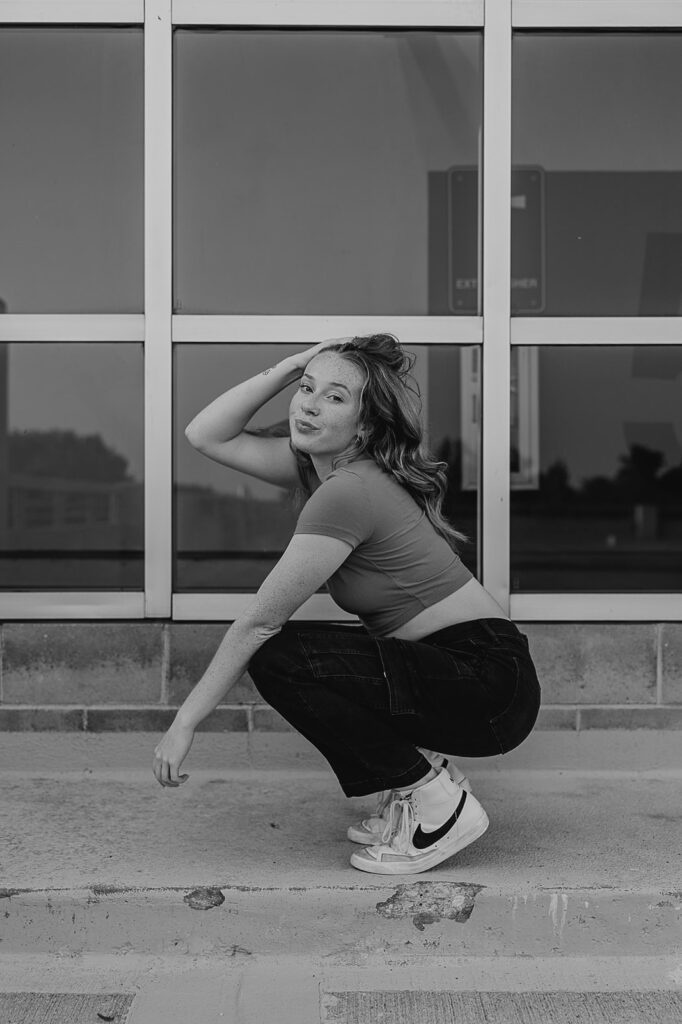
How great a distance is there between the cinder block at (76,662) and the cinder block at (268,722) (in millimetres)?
326

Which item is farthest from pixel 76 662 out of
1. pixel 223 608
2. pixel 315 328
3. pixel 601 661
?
pixel 601 661

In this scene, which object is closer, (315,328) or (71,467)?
(315,328)

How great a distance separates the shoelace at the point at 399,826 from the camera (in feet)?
8.92

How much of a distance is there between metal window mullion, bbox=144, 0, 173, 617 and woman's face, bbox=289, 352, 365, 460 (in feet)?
3.06

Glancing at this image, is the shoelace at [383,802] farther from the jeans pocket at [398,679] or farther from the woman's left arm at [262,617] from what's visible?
the woman's left arm at [262,617]

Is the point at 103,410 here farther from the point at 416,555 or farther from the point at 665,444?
the point at 665,444

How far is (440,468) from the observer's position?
2.91 meters

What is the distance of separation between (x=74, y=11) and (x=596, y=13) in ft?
5.56

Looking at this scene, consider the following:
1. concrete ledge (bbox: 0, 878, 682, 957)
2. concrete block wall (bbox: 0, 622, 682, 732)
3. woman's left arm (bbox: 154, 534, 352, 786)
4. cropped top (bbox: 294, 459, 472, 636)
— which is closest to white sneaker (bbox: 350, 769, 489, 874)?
concrete ledge (bbox: 0, 878, 682, 957)

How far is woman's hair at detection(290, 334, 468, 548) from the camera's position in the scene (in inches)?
110

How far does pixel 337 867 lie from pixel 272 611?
65cm

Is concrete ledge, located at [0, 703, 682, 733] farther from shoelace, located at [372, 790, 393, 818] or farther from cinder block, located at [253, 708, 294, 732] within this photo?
shoelace, located at [372, 790, 393, 818]

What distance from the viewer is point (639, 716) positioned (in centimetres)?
366

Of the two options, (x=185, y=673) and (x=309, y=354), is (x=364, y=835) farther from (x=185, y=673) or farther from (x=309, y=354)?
(x=309, y=354)
